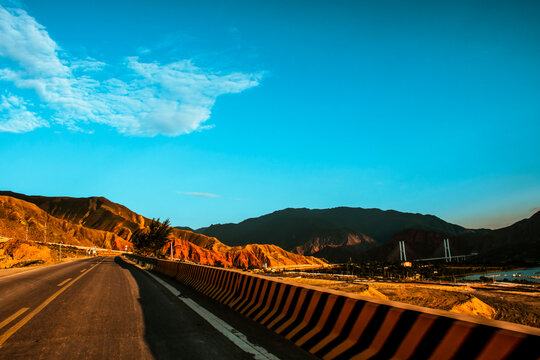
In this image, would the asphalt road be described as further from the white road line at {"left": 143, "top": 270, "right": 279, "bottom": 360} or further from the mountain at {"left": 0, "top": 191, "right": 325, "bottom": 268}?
the mountain at {"left": 0, "top": 191, "right": 325, "bottom": 268}

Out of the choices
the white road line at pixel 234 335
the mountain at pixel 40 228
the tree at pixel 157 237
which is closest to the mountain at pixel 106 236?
the mountain at pixel 40 228

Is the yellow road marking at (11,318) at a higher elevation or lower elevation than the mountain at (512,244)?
lower

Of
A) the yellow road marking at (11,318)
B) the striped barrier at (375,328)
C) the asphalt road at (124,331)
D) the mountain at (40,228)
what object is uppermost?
the mountain at (40,228)

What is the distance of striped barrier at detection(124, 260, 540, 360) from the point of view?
9.61 feet

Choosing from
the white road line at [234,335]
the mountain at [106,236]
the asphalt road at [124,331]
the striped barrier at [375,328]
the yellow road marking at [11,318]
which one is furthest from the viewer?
the mountain at [106,236]

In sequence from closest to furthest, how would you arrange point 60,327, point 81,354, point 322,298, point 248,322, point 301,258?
point 81,354
point 322,298
point 60,327
point 248,322
point 301,258

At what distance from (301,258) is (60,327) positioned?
17083cm

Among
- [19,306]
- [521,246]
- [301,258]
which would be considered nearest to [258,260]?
[301,258]

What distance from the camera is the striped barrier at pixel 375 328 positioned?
9.61 feet

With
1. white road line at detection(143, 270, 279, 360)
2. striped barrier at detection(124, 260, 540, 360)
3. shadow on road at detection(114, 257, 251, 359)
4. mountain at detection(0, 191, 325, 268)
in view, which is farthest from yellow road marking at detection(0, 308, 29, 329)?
mountain at detection(0, 191, 325, 268)

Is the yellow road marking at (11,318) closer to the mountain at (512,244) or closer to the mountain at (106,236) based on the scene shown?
the mountain at (106,236)

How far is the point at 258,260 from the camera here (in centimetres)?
14950

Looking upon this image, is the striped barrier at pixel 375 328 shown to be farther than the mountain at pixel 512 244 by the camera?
No

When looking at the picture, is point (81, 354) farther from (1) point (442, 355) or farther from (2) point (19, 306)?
(2) point (19, 306)
